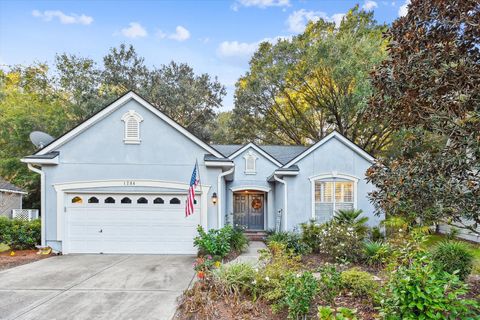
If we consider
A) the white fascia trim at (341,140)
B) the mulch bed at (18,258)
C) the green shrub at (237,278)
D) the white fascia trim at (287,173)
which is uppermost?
the white fascia trim at (341,140)

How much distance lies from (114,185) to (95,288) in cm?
440

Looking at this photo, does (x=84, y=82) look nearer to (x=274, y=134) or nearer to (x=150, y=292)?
(x=274, y=134)

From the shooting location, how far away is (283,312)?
479cm

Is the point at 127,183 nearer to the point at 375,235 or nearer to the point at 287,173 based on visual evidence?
the point at 287,173

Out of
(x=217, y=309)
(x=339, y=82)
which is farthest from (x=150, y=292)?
(x=339, y=82)

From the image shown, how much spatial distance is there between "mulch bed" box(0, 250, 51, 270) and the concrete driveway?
1.60 feet

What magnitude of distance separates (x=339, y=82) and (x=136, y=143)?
47.6ft

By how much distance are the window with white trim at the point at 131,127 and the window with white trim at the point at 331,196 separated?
7803 mm

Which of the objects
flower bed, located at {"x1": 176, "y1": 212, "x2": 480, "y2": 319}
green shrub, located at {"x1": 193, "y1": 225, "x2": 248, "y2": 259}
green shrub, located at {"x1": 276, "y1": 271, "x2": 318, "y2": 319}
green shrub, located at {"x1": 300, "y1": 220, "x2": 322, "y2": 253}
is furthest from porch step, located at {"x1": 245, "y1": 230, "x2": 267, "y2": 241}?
green shrub, located at {"x1": 276, "y1": 271, "x2": 318, "y2": 319}

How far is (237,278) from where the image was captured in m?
5.58

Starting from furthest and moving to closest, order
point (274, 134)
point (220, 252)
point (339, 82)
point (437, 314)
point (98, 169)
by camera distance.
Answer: point (274, 134)
point (339, 82)
point (98, 169)
point (220, 252)
point (437, 314)

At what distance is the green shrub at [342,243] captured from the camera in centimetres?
842

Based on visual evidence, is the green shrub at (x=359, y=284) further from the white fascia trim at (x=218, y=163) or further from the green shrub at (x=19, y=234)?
the green shrub at (x=19, y=234)

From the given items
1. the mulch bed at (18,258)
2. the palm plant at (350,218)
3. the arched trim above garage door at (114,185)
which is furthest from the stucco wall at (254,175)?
the mulch bed at (18,258)
